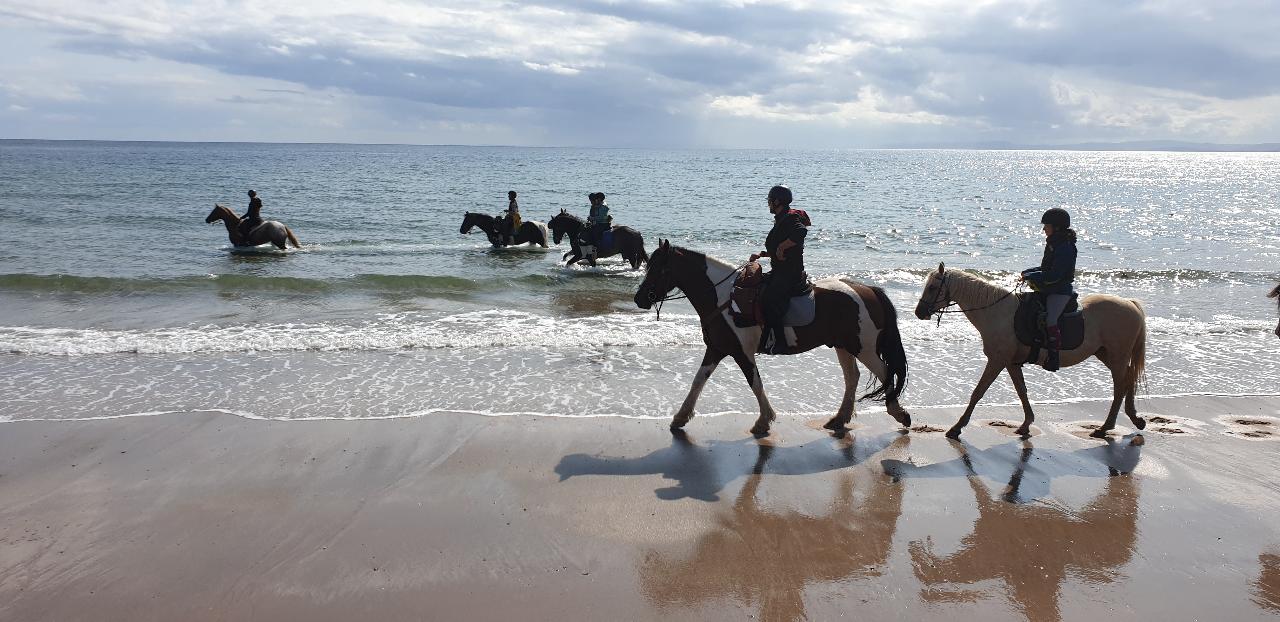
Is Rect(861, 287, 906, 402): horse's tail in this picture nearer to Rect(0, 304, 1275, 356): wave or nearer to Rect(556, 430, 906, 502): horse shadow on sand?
Rect(556, 430, 906, 502): horse shadow on sand

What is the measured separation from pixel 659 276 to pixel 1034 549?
4.11m

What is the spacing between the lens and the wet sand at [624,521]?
4770 mm

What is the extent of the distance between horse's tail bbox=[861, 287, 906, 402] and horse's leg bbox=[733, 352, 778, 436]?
1051mm

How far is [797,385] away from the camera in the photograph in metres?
9.63

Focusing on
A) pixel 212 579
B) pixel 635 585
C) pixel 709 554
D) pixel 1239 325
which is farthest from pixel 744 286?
pixel 1239 325

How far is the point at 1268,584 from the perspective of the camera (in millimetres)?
5047

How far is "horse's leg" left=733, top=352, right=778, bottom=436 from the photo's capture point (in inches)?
304

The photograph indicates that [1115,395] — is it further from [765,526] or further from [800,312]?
[765,526]

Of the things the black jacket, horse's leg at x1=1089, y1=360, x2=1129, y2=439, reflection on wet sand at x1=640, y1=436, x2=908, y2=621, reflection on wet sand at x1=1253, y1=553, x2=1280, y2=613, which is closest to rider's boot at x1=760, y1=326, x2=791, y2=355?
the black jacket

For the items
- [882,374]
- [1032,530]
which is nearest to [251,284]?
[882,374]

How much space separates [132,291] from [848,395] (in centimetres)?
1513

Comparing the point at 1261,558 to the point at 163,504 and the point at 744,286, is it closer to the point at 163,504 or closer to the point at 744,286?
the point at 744,286

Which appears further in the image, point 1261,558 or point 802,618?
point 1261,558

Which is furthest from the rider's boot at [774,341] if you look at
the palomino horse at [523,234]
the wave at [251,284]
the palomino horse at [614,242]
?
the palomino horse at [523,234]
